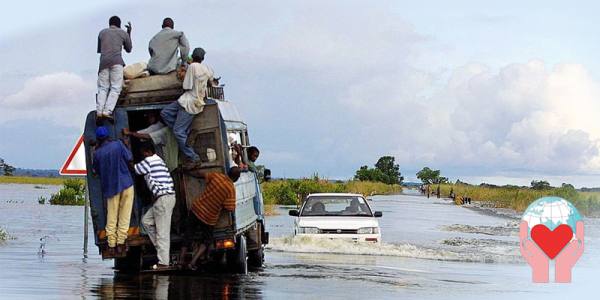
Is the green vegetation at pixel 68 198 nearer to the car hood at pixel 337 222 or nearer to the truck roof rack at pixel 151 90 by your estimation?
the car hood at pixel 337 222

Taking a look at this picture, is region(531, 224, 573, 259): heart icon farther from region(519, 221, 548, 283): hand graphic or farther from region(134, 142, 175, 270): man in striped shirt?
region(134, 142, 175, 270): man in striped shirt

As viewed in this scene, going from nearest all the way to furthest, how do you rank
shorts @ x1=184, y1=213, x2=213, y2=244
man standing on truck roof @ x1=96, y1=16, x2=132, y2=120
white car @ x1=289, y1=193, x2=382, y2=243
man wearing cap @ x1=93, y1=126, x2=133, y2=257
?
man wearing cap @ x1=93, y1=126, x2=133, y2=257, man standing on truck roof @ x1=96, y1=16, x2=132, y2=120, shorts @ x1=184, y1=213, x2=213, y2=244, white car @ x1=289, y1=193, x2=382, y2=243

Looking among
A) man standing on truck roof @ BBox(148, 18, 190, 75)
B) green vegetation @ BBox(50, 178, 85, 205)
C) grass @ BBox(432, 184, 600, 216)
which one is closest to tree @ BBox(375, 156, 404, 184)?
grass @ BBox(432, 184, 600, 216)

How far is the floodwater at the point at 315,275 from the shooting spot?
14914mm

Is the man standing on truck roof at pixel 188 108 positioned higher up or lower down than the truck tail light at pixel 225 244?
higher up

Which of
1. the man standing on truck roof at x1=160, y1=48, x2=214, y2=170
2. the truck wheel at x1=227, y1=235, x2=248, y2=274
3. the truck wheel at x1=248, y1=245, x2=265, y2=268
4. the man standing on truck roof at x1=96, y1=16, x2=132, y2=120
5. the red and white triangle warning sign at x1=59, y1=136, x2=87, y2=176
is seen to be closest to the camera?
the man standing on truck roof at x1=160, y1=48, x2=214, y2=170

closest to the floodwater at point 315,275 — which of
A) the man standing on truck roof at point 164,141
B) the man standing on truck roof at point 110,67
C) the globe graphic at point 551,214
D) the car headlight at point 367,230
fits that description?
the car headlight at point 367,230

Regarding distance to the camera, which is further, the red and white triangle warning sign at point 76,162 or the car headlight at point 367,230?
the car headlight at point 367,230

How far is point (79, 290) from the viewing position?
571 inches

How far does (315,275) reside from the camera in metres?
18.2

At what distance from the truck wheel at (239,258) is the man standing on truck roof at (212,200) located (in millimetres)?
1187

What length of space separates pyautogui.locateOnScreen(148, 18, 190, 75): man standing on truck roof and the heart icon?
614cm

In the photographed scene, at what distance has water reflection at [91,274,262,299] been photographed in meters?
14.2

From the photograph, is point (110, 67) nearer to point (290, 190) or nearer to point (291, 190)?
point (290, 190)
